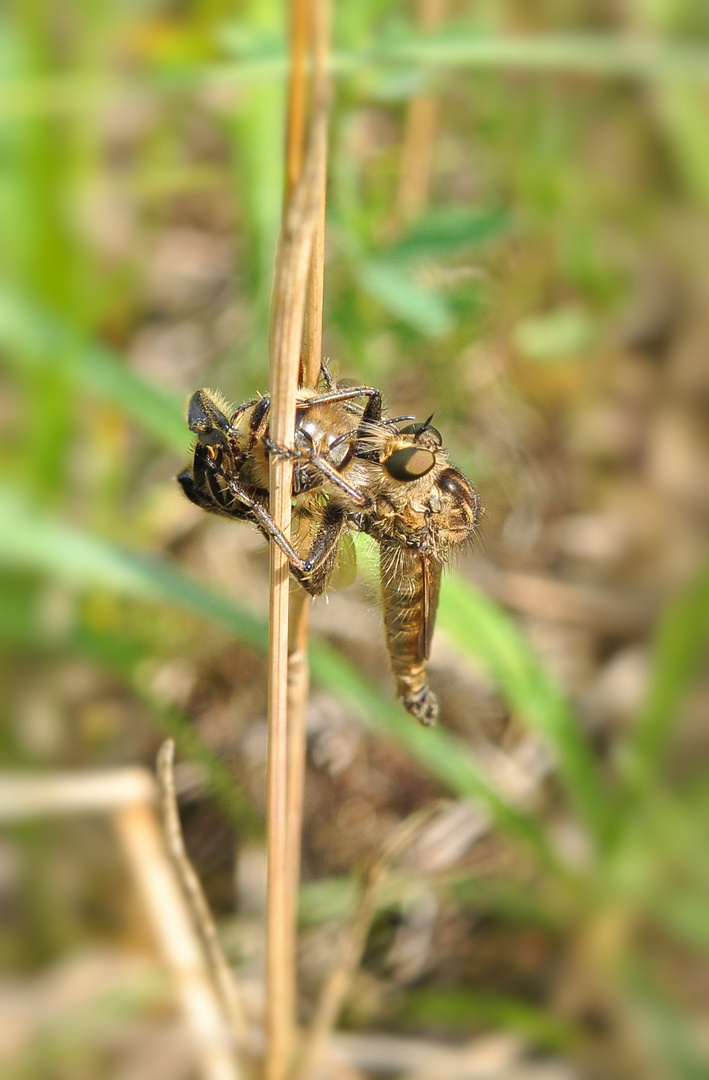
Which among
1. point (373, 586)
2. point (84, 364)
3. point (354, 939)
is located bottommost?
point (354, 939)

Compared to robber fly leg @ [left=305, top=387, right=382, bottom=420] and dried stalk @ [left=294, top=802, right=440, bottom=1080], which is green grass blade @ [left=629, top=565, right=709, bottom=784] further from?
robber fly leg @ [left=305, top=387, right=382, bottom=420]

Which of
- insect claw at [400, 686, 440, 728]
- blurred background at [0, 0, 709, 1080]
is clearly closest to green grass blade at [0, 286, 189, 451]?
blurred background at [0, 0, 709, 1080]

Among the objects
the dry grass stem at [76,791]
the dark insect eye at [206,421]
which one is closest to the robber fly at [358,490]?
the dark insect eye at [206,421]

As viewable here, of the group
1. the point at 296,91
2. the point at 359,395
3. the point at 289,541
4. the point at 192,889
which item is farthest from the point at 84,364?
the point at 296,91

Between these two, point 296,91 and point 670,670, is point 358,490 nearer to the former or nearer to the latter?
point 296,91

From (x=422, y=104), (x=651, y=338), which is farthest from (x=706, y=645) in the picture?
(x=422, y=104)

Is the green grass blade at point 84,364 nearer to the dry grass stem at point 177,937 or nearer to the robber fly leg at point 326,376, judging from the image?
the robber fly leg at point 326,376
